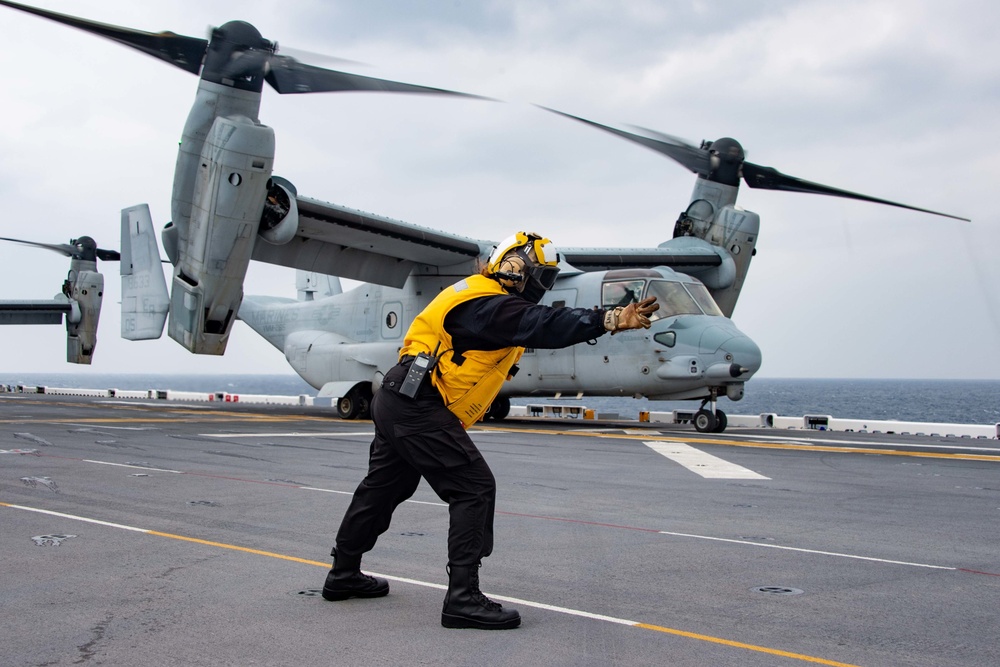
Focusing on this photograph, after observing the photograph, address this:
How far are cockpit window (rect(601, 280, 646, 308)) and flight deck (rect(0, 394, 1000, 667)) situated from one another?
7.14 metres

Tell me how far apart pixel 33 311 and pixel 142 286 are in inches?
652

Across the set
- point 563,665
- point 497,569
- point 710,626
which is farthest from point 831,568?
point 563,665

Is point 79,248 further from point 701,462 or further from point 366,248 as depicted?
point 701,462

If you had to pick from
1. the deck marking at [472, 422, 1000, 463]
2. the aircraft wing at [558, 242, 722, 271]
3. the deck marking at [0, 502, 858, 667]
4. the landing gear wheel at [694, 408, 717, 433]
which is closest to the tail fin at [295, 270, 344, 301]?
the aircraft wing at [558, 242, 722, 271]

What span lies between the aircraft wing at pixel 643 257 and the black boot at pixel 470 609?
18464mm

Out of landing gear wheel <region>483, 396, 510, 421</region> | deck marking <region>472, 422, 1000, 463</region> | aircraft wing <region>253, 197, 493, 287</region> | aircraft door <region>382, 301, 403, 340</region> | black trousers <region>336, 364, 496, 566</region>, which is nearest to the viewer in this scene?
black trousers <region>336, 364, 496, 566</region>

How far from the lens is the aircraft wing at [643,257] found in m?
22.2

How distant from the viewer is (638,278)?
1717 cm

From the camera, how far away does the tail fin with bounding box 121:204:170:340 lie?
70.2 ft

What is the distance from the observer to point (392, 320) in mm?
22266

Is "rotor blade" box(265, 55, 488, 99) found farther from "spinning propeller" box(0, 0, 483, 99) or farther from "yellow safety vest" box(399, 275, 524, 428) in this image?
"yellow safety vest" box(399, 275, 524, 428)

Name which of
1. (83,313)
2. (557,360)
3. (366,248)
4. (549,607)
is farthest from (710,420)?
(83,313)

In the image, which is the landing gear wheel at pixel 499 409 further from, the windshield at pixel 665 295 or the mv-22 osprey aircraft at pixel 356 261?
the windshield at pixel 665 295

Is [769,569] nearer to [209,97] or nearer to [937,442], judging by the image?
[937,442]
